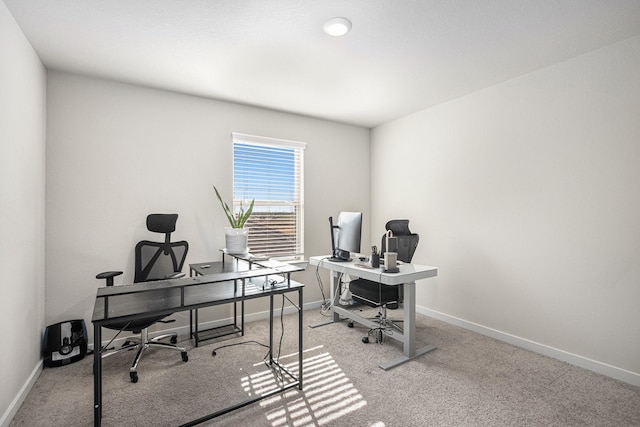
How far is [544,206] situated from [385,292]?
1679mm

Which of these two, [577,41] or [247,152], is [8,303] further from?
[577,41]

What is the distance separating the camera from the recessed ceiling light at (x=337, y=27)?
7.04 feet

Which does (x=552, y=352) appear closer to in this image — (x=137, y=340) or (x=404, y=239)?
(x=404, y=239)

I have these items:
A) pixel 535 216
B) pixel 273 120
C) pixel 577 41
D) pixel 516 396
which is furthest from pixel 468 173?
pixel 273 120

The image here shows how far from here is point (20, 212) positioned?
2.22 m

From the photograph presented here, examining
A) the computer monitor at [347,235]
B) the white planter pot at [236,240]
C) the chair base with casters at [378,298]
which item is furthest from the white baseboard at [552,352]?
the white planter pot at [236,240]

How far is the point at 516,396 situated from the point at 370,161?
3470 millimetres

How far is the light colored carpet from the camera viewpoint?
198cm

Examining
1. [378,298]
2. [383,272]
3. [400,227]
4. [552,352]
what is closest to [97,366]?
[383,272]

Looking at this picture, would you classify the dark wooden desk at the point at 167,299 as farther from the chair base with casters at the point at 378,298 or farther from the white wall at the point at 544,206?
the white wall at the point at 544,206

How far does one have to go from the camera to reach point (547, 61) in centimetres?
275

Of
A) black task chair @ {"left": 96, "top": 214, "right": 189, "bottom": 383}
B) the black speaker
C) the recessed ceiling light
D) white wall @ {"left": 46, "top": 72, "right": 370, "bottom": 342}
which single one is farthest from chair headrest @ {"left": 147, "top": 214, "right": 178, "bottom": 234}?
the recessed ceiling light

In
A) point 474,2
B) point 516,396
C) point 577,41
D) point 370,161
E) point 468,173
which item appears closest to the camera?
point 474,2

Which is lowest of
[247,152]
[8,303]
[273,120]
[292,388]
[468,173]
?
[292,388]
